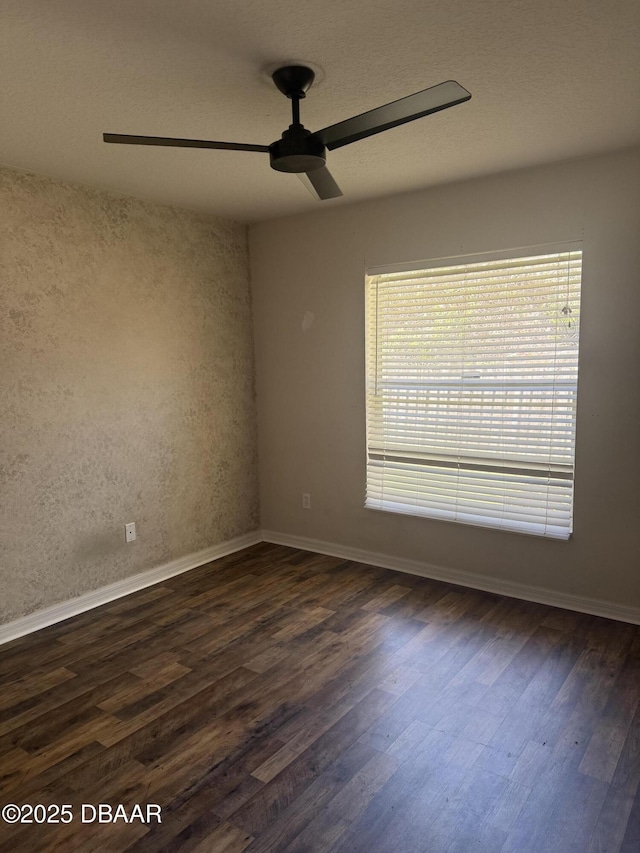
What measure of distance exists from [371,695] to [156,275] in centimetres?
281

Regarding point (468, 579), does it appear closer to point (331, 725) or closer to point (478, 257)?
point (331, 725)

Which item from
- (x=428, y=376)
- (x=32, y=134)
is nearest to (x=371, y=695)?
(x=428, y=376)

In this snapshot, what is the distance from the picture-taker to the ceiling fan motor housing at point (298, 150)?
6.54 feet

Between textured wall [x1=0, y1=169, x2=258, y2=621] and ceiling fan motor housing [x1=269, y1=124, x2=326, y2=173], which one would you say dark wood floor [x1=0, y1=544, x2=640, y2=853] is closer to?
textured wall [x1=0, y1=169, x2=258, y2=621]

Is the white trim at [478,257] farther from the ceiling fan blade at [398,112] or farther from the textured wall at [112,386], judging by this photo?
the ceiling fan blade at [398,112]

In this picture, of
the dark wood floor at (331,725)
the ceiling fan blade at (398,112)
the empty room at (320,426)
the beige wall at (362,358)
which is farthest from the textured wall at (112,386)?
the ceiling fan blade at (398,112)

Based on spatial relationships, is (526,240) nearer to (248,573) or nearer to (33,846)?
(248,573)

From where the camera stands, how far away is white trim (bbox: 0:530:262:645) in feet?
10.2

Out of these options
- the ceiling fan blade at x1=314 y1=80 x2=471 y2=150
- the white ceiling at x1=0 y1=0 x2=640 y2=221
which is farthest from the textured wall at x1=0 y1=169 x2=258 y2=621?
the ceiling fan blade at x1=314 y1=80 x2=471 y2=150

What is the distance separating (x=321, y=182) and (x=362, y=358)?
1782mm

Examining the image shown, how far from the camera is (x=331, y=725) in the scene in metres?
2.28

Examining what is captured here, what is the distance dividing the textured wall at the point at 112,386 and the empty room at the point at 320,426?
0.06 ft

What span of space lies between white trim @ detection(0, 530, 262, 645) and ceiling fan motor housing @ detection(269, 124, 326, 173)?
2700 mm

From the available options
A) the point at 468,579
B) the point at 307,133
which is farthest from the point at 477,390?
the point at 307,133
